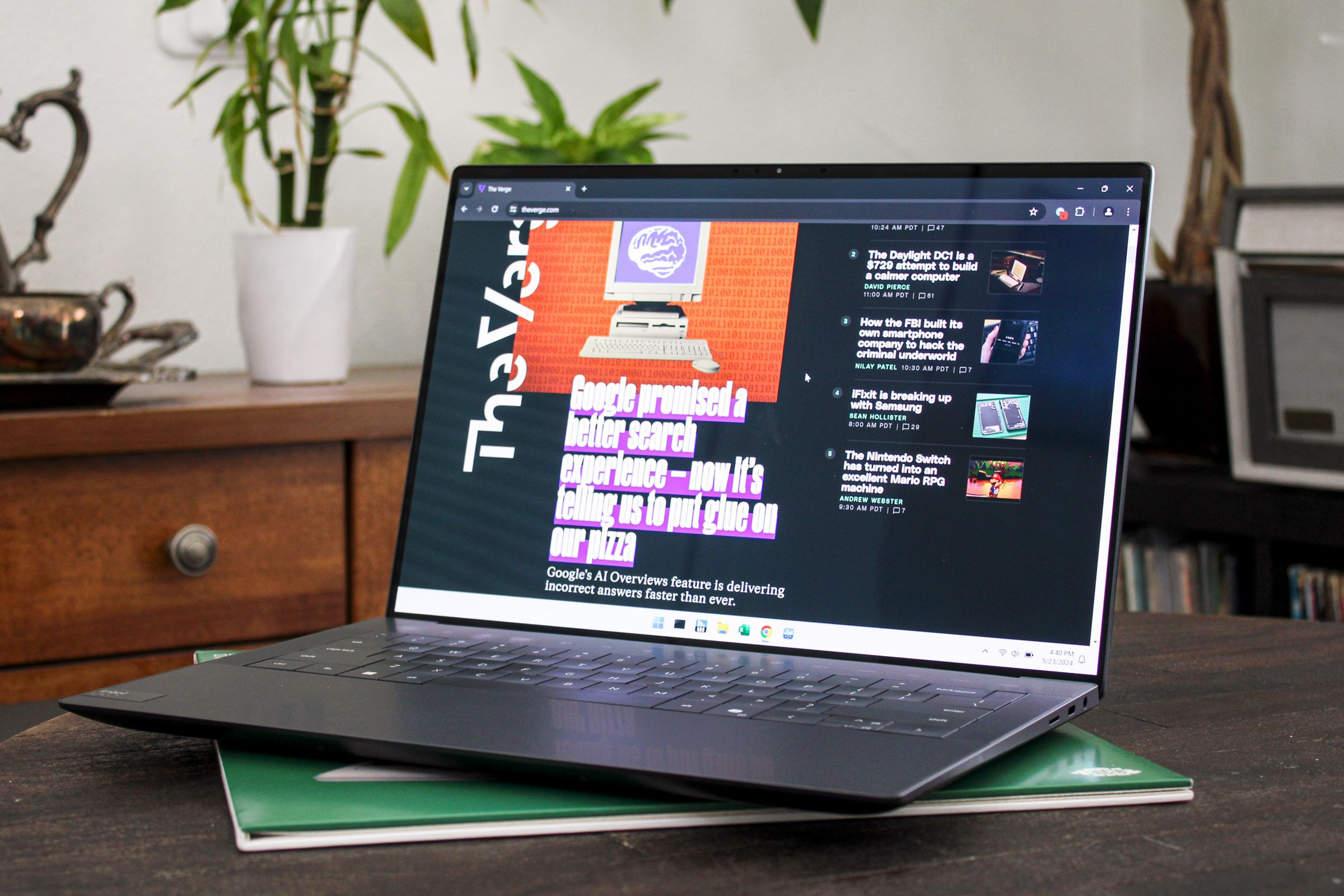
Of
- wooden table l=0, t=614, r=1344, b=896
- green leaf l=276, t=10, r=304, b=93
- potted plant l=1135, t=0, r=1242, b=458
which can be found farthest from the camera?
potted plant l=1135, t=0, r=1242, b=458

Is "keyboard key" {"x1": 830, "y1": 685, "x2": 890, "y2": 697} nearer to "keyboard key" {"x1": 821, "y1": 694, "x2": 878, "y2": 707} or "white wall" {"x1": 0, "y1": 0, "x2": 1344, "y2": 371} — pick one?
"keyboard key" {"x1": 821, "y1": 694, "x2": 878, "y2": 707}

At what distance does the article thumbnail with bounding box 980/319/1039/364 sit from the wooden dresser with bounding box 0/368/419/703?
2.10 feet

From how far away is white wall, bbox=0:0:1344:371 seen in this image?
1.56 metres

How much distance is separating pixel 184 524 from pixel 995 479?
2.88 ft

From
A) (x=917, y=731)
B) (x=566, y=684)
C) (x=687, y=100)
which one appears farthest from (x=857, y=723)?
(x=687, y=100)

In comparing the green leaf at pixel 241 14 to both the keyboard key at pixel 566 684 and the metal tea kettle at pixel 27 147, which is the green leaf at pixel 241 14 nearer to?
the metal tea kettle at pixel 27 147

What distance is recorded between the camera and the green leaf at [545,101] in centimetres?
157

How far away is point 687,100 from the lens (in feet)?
6.44

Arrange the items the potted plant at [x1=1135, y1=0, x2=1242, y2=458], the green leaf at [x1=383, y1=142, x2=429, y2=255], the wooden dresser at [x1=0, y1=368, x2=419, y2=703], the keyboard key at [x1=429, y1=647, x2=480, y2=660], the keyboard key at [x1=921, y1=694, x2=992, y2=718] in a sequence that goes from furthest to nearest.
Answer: the potted plant at [x1=1135, y1=0, x2=1242, y2=458]
the green leaf at [x1=383, y1=142, x2=429, y2=255]
the wooden dresser at [x1=0, y1=368, x2=419, y2=703]
the keyboard key at [x1=429, y1=647, x2=480, y2=660]
the keyboard key at [x1=921, y1=694, x2=992, y2=718]

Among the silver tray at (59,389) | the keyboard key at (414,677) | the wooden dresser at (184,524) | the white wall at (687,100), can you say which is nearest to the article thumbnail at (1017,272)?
the keyboard key at (414,677)

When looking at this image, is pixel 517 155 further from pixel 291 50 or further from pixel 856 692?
pixel 856 692

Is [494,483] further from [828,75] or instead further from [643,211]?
[828,75]

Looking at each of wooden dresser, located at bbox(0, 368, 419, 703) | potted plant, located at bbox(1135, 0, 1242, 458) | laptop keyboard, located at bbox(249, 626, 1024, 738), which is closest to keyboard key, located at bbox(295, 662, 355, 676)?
laptop keyboard, located at bbox(249, 626, 1024, 738)

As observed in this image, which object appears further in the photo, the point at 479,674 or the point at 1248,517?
the point at 1248,517
